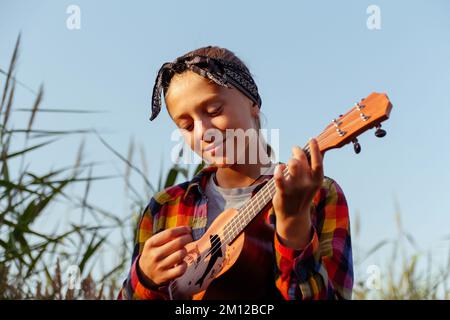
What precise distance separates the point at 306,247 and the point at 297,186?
21cm

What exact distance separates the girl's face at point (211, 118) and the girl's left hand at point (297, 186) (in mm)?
479

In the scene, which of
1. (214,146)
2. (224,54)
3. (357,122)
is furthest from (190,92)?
(357,122)

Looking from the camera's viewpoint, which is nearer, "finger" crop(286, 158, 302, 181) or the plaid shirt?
"finger" crop(286, 158, 302, 181)

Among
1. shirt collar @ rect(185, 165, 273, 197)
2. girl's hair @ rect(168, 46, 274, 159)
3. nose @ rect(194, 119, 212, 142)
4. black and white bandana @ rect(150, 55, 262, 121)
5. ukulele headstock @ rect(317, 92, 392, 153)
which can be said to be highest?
girl's hair @ rect(168, 46, 274, 159)

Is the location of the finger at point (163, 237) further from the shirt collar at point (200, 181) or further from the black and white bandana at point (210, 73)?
the black and white bandana at point (210, 73)

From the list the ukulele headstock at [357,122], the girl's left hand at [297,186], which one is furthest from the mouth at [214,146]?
the girl's left hand at [297,186]

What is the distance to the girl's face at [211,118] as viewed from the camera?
2.47 meters

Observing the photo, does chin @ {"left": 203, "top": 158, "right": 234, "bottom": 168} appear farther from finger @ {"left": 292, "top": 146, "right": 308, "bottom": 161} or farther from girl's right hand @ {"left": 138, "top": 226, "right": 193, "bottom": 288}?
finger @ {"left": 292, "top": 146, "right": 308, "bottom": 161}

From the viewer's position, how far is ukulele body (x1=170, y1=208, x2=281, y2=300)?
232cm

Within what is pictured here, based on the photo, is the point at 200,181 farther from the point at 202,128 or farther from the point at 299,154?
the point at 299,154

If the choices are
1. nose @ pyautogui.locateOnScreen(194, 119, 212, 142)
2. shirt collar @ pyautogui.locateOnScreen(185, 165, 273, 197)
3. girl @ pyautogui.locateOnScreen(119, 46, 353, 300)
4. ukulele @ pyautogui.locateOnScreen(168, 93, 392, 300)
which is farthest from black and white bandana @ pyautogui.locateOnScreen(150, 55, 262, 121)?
ukulele @ pyautogui.locateOnScreen(168, 93, 392, 300)
